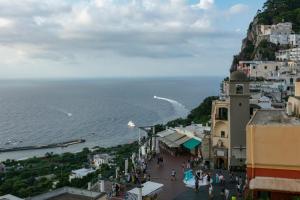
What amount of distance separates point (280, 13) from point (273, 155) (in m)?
77.6

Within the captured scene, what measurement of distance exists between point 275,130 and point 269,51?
2572 inches

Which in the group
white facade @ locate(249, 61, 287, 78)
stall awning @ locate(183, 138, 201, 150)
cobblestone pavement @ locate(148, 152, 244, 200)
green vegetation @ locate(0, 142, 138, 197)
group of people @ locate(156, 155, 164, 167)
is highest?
white facade @ locate(249, 61, 287, 78)

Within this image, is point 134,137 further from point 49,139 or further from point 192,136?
point 192,136

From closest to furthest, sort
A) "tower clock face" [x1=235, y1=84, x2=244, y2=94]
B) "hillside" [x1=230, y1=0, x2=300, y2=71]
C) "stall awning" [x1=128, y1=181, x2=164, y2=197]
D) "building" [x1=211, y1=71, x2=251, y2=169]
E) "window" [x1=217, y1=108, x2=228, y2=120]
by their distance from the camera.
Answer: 1. "stall awning" [x1=128, y1=181, x2=164, y2=197]
2. "building" [x1=211, y1=71, x2=251, y2=169]
3. "tower clock face" [x1=235, y1=84, x2=244, y2=94]
4. "window" [x1=217, y1=108, x2=228, y2=120]
5. "hillside" [x1=230, y1=0, x2=300, y2=71]

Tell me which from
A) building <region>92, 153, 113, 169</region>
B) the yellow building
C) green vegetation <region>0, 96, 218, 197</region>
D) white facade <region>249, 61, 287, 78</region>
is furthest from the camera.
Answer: white facade <region>249, 61, 287, 78</region>

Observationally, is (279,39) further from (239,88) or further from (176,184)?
(176,184)

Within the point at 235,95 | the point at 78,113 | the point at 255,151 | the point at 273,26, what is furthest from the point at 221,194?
the point at 78,113

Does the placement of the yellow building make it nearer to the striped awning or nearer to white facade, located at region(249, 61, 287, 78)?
the striped awning

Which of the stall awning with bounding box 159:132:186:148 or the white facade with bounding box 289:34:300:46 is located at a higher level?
the white facade with bounding box 289:34:300:46

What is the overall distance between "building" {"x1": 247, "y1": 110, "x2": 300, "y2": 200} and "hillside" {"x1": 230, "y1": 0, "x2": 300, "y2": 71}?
206 ft

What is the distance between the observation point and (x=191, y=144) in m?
29.9

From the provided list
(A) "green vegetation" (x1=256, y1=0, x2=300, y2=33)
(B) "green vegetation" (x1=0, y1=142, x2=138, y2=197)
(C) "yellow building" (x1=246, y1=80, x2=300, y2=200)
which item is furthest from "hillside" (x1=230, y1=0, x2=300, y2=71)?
(C) "yellow building" (x1=246, y1=80, x2=300, y2=200)

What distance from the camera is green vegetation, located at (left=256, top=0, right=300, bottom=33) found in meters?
88.2

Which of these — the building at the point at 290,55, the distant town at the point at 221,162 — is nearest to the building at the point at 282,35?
the building at the point at 290,55
